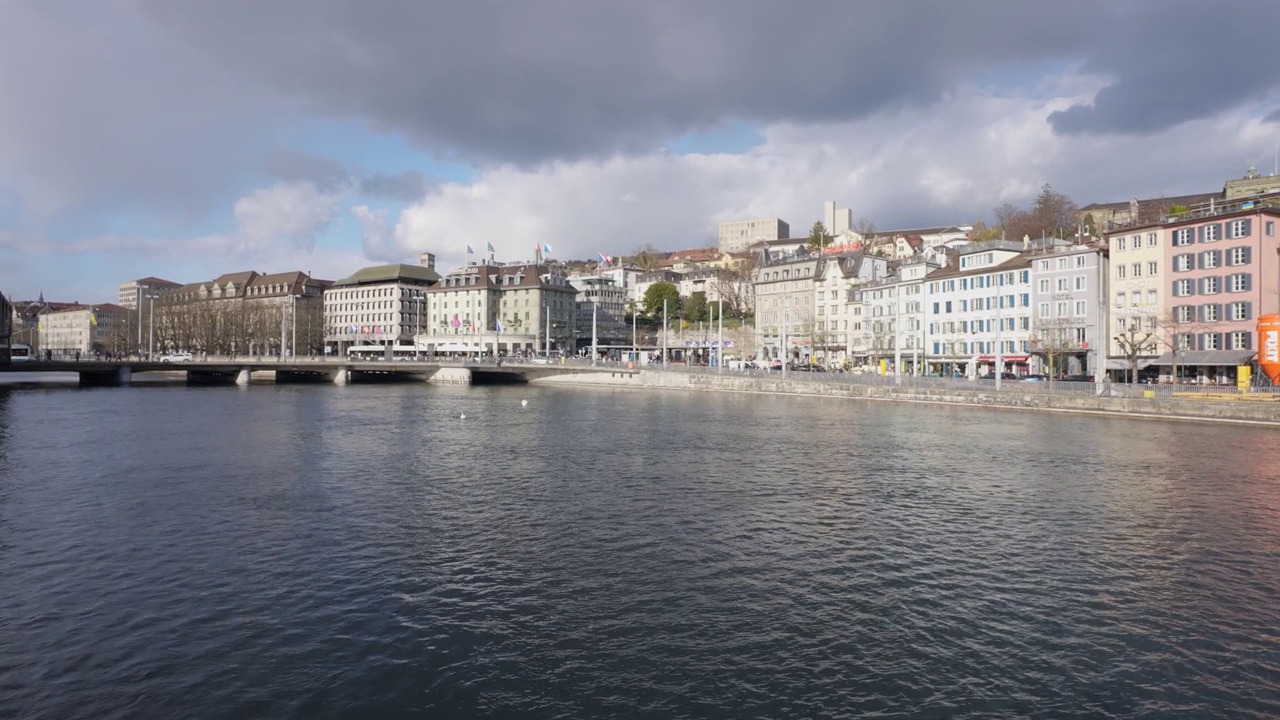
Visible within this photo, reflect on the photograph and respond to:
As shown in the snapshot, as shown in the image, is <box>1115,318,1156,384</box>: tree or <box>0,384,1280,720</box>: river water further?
<box>1115,318,1156,384</box>: tree

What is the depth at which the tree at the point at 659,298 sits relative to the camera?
155375 millimetres

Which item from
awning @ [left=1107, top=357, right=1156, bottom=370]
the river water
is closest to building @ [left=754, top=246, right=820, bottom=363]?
awning @ [left=1107, top=357, right=1156, bottom=370]

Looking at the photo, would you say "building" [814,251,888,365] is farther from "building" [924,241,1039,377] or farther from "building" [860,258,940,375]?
"building" [924,241,1039,377]

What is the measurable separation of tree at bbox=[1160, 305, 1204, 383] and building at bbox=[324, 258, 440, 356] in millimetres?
134381

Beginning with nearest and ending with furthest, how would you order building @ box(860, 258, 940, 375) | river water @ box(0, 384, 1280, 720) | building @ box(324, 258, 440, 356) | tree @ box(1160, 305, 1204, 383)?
1. river water @ box(0, 384, 1280, 720)
2. tree @ box(1160, 305, 1204, 383)
3. building @ box(860, 258, 940, 375)
4. building @ box(324, 258, 440, 356)

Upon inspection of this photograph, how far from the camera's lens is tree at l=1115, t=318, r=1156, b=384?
70.0 metres

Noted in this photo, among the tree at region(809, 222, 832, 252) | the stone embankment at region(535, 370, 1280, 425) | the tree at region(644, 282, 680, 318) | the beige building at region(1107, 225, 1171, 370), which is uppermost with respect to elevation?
the tree at region(809, 222, 832, 252)

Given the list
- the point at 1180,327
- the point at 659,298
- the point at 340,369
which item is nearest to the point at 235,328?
the point at 340,369

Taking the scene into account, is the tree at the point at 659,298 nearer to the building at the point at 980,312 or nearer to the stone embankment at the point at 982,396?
the stone embankment at the point at 982,396

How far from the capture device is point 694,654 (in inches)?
579

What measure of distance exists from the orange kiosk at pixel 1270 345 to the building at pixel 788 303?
70.5m

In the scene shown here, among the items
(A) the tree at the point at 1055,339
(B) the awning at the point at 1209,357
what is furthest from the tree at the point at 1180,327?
(A) the tree at the point at 1055,339

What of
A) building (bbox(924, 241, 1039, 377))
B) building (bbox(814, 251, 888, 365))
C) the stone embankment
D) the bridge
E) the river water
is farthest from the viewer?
building (bbox(814, 251, 888, 365))

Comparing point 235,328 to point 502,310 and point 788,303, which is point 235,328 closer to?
point 502,310
